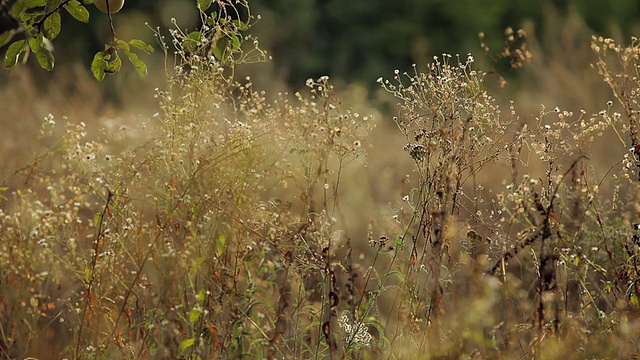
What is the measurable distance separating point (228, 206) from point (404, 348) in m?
0.63

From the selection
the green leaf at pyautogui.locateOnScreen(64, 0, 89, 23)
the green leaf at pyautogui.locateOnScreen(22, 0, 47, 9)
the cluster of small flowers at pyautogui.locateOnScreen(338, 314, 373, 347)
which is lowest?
the cluster of small flowers at pyautogui.locateOnScreen(338, 314, 373, 347)

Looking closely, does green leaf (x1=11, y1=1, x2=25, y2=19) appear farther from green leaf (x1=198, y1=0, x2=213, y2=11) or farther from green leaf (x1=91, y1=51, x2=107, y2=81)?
green leaf (x1=198, y1=0, x2=213, y2=11)

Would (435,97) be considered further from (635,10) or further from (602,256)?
(635,10)

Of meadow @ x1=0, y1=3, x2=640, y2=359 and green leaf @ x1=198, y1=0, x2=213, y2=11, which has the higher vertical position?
green leaf @ x1=198, y1=0, x2=213, y2=11

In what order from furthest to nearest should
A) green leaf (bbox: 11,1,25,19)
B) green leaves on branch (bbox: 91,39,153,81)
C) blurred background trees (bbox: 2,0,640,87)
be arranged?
1. blurred background trees (bbox: 2,0,640,87)
2. green leaves on branch (bbox: 91,39,153,81)
3. green leaf (bbox: 11,1,25,19)

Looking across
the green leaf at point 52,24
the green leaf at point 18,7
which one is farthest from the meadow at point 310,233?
the green leaf at point 18,7

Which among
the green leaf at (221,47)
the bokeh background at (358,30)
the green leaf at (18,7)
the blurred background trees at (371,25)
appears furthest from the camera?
the blurred background trees at (371,25)

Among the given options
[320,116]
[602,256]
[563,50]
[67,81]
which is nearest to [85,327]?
[320,116]

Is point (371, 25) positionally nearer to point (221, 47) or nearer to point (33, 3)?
point (221, 47)

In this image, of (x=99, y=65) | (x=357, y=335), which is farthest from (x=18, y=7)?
(x=357, y=335)

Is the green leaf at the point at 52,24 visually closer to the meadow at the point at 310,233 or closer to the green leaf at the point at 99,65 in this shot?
the green leaf at the point at 99,65

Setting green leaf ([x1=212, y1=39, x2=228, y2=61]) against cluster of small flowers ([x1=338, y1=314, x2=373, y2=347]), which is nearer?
cluster of small flowers ([x1=338, y1=314, x2=373, y2=347])

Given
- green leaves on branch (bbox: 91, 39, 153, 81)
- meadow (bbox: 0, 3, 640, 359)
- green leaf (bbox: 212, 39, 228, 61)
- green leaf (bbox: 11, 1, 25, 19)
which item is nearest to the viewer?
meadow (bbox: 0, 3, 640, 359)

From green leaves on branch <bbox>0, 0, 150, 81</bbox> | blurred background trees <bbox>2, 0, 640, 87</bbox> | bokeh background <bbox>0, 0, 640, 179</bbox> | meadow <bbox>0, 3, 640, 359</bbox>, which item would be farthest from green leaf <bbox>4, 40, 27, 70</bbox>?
blurred background trees <bbox>2, 0, 640, 87</bbox>
